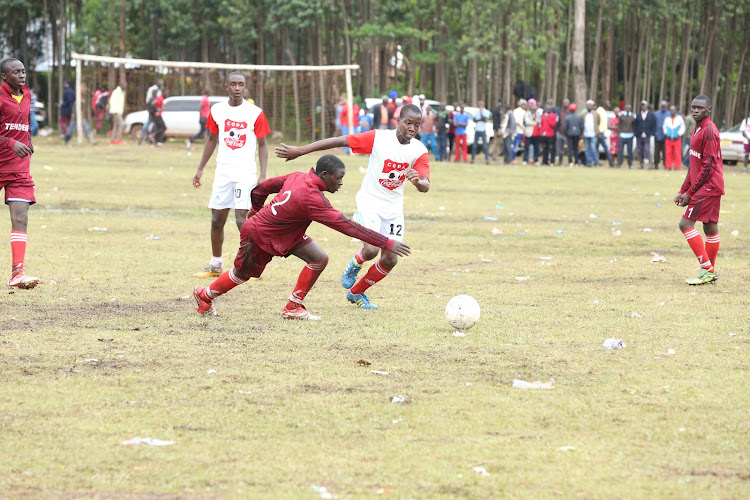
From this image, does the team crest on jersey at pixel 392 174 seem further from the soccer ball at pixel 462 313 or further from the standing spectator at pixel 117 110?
the standing spectator at pixel 117 110

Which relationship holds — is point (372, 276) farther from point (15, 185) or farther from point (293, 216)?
point (15, 185)

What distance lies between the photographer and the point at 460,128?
32.0 metres

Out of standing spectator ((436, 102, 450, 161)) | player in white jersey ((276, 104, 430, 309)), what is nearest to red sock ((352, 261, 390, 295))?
player in white jersey ((276, 104, 430, 309))

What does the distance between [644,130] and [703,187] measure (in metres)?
21.1

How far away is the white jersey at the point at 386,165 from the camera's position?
29.1 ft

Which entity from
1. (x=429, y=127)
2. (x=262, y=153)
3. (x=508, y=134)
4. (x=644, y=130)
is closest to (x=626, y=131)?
(x=644, y=130)

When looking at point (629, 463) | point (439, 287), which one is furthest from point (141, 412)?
point (439, 287)

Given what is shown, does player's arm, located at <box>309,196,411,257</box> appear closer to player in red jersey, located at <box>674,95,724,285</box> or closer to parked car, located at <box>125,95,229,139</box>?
player in red jersey, located at <box>674,95,724,285</box>

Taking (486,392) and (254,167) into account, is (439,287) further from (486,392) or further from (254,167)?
(486,392)

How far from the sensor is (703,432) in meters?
5.27

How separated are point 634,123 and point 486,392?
2653 cm

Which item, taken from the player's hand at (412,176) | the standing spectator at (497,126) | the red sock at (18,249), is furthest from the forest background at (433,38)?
the player's hand at (412,176)

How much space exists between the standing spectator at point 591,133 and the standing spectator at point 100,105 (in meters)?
16.2

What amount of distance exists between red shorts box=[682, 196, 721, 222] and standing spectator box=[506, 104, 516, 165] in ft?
68.1
